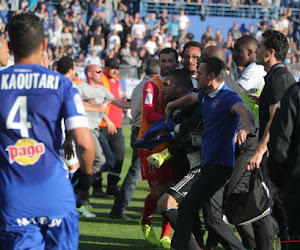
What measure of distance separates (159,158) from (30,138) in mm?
3131

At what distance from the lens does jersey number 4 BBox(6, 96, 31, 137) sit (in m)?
4.25

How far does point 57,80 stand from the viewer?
4320mm

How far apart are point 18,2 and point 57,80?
2626 centimetres

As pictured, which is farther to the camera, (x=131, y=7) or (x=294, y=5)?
(x=294, y=5)

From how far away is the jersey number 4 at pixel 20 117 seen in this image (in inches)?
167

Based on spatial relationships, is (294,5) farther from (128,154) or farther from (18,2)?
(128,154)

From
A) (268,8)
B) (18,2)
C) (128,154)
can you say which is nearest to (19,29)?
(128,154)

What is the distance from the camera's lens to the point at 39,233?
4281 millimetres

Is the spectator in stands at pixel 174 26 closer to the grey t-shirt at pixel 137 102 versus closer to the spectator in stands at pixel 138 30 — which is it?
the spectator in stands at pixel 138 30

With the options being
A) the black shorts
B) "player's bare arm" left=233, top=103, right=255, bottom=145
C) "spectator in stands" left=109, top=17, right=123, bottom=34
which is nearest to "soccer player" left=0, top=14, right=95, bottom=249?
"player's bare arm" left=233, top=103, right=255, bottom=145

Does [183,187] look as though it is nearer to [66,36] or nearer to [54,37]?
[54,37]

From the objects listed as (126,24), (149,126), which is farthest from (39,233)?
(126,24)

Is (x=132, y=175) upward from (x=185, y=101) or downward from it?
downward

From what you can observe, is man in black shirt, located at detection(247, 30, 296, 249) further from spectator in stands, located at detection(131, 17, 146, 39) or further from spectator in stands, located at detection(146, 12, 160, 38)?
spectator in stands, located at detection(146, 12, 160, 38)
